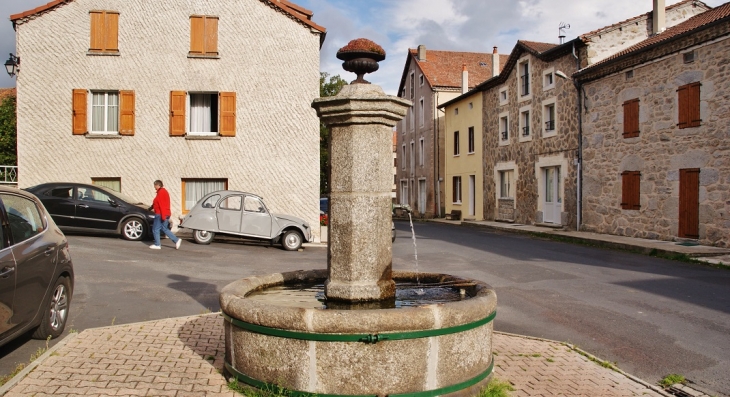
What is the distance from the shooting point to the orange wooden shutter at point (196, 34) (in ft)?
58.9

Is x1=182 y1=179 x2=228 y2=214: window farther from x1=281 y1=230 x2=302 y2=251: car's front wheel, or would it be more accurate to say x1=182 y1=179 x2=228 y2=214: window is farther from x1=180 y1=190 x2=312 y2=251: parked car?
x1=281 y1=230 x2=302 y2=251: car's front wheel

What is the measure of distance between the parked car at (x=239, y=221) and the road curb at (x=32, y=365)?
872 cm

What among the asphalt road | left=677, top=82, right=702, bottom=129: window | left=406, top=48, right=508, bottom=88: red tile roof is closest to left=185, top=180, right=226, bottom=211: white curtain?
the asphalt road

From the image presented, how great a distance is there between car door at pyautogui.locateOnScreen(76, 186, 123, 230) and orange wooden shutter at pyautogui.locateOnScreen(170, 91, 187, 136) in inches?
142

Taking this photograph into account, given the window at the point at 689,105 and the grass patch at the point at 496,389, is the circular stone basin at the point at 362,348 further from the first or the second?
the window at the point at 689,105

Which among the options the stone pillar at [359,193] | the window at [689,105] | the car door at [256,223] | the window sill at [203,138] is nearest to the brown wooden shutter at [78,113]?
the window sill at [203,138]

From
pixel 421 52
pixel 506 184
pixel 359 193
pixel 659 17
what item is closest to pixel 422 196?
pixel 421 52

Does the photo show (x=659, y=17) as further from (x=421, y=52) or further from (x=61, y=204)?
(x=421, y=52)

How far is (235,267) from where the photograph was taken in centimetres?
1146

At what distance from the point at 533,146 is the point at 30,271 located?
73.0 feet

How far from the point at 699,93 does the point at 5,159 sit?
102 feet

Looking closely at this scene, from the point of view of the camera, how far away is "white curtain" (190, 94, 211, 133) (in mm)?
18406

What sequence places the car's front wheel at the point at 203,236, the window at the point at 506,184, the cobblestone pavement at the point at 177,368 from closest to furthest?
1. the cobblestone pavement at the point at 177,368
2. the car's front wheel at the point at 203,236
3. the window at the point at 506,184

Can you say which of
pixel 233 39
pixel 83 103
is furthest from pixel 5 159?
pixel 233 39
